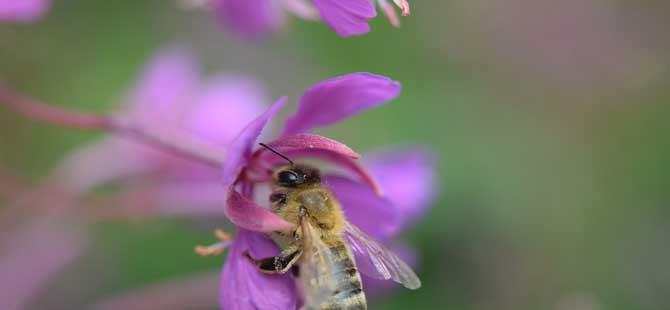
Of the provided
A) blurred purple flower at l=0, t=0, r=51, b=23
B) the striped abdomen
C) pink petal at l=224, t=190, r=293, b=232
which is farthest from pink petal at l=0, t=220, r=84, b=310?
the striped abdomen

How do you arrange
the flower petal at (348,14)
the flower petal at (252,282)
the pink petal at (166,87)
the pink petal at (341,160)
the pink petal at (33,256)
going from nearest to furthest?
the flower petal at (348,14) < the flower petal at (252,282) < the pink petal at (341,160) < the pink petal at (33,256) < the pink petal at (166,87)

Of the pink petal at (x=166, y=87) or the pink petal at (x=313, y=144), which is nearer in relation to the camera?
the pink petal at (x=313, y=144)

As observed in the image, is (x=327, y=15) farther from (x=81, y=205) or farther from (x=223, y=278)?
(x=81, y=205)

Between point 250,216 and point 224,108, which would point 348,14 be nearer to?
point 250,216

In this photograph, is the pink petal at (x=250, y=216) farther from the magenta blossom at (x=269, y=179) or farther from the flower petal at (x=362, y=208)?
the flower petal at (x=362, y=208)

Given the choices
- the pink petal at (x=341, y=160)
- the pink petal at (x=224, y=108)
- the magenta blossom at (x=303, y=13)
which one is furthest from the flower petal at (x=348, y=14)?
the pink petal at (x=224, y=108)

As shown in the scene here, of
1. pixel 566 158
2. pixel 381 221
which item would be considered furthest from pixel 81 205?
pixel 566 158

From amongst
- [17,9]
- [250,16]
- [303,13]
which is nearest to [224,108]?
[250,16]

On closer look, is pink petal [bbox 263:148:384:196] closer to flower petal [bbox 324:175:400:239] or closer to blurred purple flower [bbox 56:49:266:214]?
flower petal [bbox 324:175:400:239]
